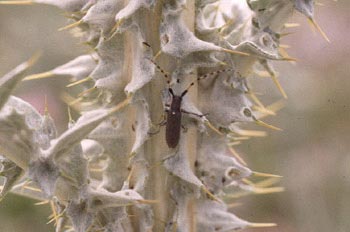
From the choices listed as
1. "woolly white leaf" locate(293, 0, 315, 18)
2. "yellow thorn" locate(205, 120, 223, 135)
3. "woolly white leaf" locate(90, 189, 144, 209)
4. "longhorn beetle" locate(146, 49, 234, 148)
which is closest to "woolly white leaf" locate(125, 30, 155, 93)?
"longhorn beetle" locate(146, 49, 234, 148)

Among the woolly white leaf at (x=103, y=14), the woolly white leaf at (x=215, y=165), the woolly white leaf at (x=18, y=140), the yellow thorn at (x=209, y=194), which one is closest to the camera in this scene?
the woolly white leaf at (x=18, y=140)

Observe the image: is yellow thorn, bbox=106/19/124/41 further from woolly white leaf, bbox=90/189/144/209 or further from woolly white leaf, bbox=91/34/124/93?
woolly white leaf, bbox=90/189/144/209

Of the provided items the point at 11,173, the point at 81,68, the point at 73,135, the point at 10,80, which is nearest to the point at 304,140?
the point at 81,68

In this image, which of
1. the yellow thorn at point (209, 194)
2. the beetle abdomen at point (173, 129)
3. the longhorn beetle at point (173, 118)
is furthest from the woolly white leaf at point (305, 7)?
the yellow thorn at point (209, 194)

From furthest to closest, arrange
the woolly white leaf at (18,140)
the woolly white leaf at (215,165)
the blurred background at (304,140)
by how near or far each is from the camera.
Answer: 1. the blurred background at (304,140)
2. the woolly white leaf at (215,165)
3. the woolly white leaf at (18,140)

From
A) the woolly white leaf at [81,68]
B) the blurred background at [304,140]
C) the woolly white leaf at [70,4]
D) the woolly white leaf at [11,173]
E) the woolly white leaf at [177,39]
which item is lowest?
the blurred background at [304,140]

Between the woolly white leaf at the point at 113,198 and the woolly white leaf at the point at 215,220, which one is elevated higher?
the woolly white leaf at the point at 113,198

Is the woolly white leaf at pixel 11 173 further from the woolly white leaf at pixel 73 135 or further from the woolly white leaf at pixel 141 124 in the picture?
the woolly white leaf at pixel 141 124

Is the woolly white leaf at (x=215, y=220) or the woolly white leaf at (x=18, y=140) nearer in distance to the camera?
the woolly white leaf at (x=18, y=140)

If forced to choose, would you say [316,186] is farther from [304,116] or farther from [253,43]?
[253,43]
